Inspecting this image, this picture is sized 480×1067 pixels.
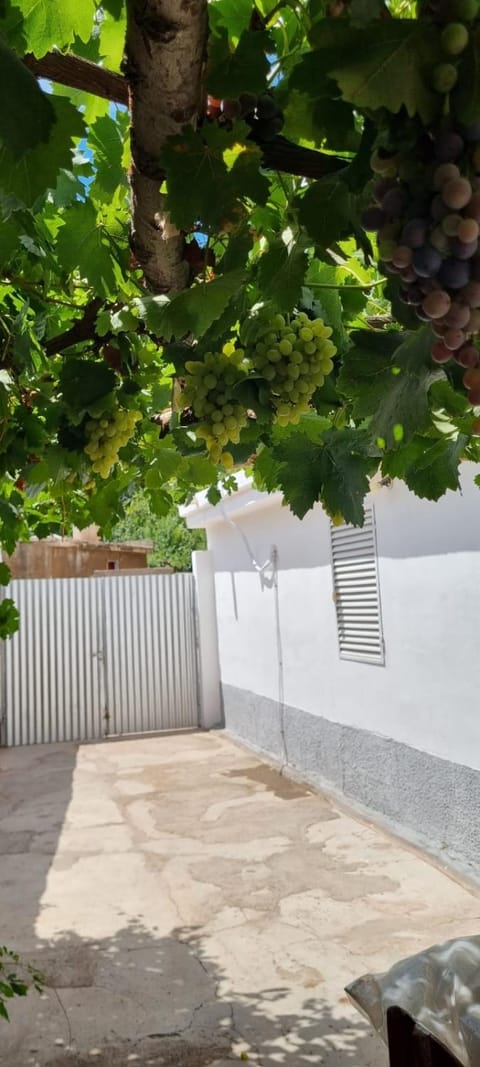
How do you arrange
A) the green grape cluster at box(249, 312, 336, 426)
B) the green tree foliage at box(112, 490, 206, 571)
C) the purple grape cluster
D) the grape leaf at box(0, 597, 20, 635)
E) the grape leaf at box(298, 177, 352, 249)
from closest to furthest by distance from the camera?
1. the purple grape cluster
2. the grape leaf at box(298, 177, 352, 249)
3. the green grape cluster at box(249, 312, 336, 426)
4. the grape leaf at box(0, 597, 20, 635)
5. the green tree foliage at box(112, 490, 206, 571)

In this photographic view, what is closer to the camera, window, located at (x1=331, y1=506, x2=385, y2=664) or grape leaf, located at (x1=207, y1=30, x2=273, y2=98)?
grape leaf, located at (x1=207, y1=30, x2=273, y2=98)

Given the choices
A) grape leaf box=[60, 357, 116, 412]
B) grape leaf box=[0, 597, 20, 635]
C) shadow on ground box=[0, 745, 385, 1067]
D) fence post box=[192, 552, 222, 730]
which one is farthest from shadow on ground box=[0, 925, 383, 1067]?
fence post box=[192, 552, 222, 730]

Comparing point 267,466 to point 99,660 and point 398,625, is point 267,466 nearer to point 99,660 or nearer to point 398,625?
point 398,625

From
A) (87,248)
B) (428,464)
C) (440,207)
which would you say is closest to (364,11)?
(440,207)

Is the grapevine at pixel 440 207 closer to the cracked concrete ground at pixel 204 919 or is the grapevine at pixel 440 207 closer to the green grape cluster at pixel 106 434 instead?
the green grape cluster at pixel 106 434

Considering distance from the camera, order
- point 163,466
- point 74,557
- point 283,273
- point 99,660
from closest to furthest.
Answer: point 283,273
point 163,466
point 99,660
point 74,557

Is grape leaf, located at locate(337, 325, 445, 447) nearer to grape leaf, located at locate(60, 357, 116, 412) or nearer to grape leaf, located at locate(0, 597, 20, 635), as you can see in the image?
grape leaf, located at locate(60, 357, 116, 412)

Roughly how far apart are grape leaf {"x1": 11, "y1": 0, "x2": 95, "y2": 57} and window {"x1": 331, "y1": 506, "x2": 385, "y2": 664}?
17.7ft

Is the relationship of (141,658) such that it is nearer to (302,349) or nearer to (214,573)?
(214,573)

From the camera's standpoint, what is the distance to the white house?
5.15 metres

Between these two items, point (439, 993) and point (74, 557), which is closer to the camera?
point (439, 993)

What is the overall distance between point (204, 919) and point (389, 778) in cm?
198

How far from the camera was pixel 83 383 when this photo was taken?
191 centimetres

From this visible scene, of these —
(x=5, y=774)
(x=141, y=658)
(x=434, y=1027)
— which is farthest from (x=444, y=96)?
(x=141, y=658)
